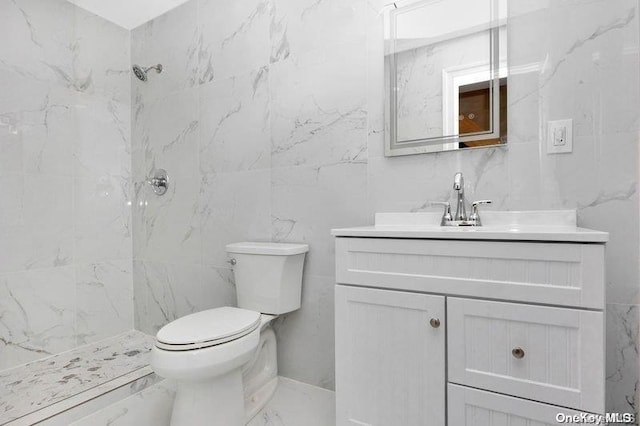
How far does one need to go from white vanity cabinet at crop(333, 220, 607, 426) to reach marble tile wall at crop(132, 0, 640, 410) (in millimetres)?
430

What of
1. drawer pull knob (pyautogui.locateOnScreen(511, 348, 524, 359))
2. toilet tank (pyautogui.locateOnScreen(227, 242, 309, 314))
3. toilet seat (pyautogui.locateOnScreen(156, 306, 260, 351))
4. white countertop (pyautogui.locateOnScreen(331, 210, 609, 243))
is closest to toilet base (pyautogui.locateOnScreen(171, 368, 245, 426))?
toilet seat (pyautogui.locateOnScreen(156, 306, 260, 351))

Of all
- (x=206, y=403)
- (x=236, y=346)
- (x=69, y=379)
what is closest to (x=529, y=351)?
(x=236, y=346)

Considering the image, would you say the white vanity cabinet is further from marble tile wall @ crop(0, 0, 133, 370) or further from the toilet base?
marble tile wall @ crop(0, 0, 133, 370)

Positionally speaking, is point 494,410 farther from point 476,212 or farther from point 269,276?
point 269,276

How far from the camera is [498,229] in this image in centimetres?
101

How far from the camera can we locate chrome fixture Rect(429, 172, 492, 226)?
127cm

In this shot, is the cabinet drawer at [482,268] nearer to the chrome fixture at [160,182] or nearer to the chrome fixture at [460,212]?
the chrome fixture at [460,212]

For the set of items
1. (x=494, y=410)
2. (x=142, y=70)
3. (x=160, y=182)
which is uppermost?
(x=142, y=70)

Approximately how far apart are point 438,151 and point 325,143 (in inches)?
20.9

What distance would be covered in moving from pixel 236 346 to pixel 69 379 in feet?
3.46

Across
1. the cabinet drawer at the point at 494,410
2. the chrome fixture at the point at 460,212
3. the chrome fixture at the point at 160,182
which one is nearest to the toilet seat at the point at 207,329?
the cabinet drawer at the point at 494,410

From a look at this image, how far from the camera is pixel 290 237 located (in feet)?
5.74

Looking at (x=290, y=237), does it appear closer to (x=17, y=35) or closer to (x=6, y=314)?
(x=6, y=314)

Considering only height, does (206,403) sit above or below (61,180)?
below
